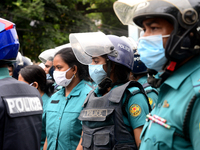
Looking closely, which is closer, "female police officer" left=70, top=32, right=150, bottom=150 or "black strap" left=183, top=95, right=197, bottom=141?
"black strap" left=183, top=95, right=197, bottom=141

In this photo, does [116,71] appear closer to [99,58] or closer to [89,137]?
[99,58]

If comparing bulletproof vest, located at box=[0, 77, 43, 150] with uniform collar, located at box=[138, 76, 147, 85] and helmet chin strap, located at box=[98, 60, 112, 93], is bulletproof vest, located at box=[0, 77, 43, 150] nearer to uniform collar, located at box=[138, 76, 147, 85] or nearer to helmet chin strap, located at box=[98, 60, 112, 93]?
helmet chin strap, located at box=[98, 60, 112, 93]

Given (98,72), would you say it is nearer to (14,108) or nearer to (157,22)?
(14,108)

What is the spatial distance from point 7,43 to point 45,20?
44.9ft

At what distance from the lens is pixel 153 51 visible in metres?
1.82

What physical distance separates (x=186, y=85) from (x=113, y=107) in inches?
36.9

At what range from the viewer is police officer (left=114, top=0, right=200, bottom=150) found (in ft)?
4.99

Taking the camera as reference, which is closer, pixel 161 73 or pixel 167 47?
pixel 167 47

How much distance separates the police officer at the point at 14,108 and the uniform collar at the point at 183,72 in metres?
1.35

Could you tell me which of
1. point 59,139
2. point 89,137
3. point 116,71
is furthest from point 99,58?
point 59,139

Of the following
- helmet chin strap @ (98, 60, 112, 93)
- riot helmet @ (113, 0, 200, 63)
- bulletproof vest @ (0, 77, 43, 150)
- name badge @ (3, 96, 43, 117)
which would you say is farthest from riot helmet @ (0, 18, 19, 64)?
riot helmet @ (113, 0, 200, 63)

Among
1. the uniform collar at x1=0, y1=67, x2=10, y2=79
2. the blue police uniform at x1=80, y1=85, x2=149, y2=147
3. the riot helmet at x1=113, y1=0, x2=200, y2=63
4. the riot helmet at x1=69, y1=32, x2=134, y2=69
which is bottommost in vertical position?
the blue police uniform at x1=80, y1=85, x2=149, y2=147

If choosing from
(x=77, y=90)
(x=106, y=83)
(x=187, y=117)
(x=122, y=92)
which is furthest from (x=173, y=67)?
(x=77, y=90)

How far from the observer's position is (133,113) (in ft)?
7.80
